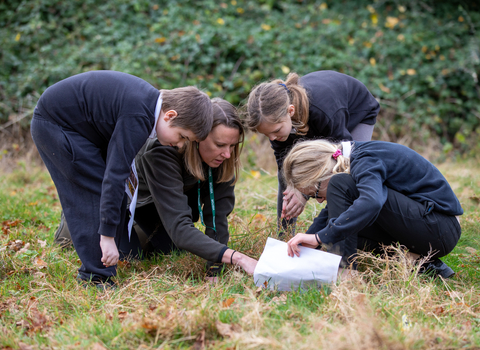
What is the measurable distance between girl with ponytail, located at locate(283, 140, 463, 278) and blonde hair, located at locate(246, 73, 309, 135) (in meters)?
0.39

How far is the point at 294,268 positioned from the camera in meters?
Result: 2.37

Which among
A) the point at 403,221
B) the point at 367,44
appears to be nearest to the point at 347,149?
the point at 403,221

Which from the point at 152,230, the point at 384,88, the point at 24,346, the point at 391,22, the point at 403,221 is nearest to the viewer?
the point at 24,346

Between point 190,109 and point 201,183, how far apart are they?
75 cm

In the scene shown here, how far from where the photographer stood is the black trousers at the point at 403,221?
2447 millimetres

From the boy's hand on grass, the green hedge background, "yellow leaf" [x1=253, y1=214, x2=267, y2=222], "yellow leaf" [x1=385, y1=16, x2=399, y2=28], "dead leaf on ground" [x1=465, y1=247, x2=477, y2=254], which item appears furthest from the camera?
"yellow leaf" [x1=385, y1=16, x2=399, y2=28]

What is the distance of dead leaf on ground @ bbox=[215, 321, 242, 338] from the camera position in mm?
1866

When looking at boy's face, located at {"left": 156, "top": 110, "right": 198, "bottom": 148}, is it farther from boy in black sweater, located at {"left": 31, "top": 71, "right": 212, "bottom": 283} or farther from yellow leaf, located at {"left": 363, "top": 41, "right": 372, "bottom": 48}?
yellow leaf, located at {"left": 363, "top": 41, "right": 372, "bottom": 48}

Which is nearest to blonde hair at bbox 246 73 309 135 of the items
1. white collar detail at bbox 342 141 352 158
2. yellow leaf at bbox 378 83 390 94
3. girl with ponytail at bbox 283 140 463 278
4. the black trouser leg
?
girl with ponytail at bbox 283 140 463 278

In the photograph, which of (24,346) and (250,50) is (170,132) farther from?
(250,50)

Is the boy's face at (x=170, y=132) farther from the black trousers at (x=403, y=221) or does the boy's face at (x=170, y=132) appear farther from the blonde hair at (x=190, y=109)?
the black trousers at (x=403, y=221)

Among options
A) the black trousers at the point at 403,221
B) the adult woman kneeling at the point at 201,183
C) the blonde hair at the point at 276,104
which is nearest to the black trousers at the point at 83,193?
the adult woman kneeling at the point at 201,183

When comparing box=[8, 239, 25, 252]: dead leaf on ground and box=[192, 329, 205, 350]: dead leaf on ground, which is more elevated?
box=[192, 329, 205, 350]: dead leaf on ground

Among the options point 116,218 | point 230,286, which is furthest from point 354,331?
point 116,218
